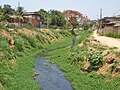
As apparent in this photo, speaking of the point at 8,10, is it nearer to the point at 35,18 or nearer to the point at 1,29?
the point at 35,18

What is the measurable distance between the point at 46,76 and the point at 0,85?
21.7 ft

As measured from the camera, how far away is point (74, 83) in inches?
781

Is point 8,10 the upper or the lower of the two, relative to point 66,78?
upper

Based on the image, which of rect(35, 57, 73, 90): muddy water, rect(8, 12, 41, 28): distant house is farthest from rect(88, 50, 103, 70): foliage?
rect(8, 12, 41, 28): distant house

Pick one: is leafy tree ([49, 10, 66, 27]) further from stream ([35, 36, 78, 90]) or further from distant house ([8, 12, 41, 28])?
stream ([35, 36, 78, 90])

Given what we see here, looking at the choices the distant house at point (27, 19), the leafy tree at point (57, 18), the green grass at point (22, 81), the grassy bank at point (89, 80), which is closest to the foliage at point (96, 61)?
the grassy bank at point (89, 80)

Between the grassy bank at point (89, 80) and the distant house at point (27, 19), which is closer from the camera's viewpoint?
the grassy bank at point (89, 80)

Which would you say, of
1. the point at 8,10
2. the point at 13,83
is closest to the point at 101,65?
the point at 13,83

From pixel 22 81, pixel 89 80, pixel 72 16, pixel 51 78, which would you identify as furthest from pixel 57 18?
pixel 22 81

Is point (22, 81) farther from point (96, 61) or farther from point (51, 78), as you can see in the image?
point (96, 61)

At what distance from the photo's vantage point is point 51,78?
72.6ft

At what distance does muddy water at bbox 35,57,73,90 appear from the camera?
19.2m

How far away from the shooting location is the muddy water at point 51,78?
19.2 meters

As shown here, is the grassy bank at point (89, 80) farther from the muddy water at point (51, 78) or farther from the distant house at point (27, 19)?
the distant house at point (27, 19)
